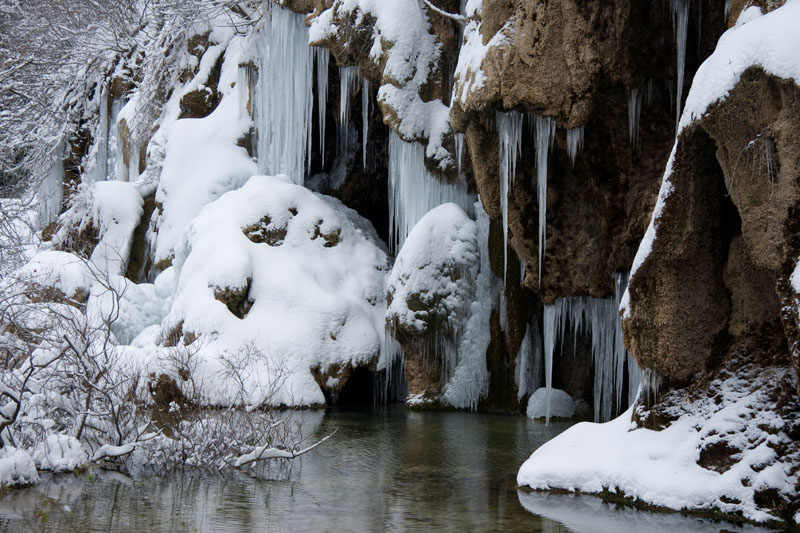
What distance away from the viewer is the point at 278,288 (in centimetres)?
1855

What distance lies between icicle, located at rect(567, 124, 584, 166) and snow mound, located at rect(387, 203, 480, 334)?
4549 mm

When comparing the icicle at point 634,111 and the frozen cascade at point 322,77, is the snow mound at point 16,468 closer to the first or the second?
the icicle at point 634,111

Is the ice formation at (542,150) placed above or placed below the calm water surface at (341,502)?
above

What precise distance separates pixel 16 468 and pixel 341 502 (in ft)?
9.54

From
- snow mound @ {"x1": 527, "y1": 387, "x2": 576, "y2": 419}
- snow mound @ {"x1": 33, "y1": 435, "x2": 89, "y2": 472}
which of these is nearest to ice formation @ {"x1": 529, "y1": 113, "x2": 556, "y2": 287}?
snow mound @ {"x1": 527, "y1": 387, "x2": 576, "y2": 419}

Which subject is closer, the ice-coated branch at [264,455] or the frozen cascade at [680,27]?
the ice-coated branch at [264,455]

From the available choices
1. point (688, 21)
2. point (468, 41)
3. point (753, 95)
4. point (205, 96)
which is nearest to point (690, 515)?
point (753, 95)

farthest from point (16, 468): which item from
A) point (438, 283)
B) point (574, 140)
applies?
point (438, 283)

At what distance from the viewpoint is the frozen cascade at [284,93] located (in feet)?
67.3

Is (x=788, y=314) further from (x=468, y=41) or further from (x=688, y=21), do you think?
(x=468, y=41)

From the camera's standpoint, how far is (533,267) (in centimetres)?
1499

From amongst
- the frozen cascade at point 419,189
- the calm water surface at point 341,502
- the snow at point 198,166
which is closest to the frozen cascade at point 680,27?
the calm water surface at point 341,502

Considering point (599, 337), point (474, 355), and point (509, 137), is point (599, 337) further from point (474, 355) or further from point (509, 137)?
point (509, 137)

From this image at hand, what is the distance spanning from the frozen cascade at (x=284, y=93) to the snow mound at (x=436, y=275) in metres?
4.85
